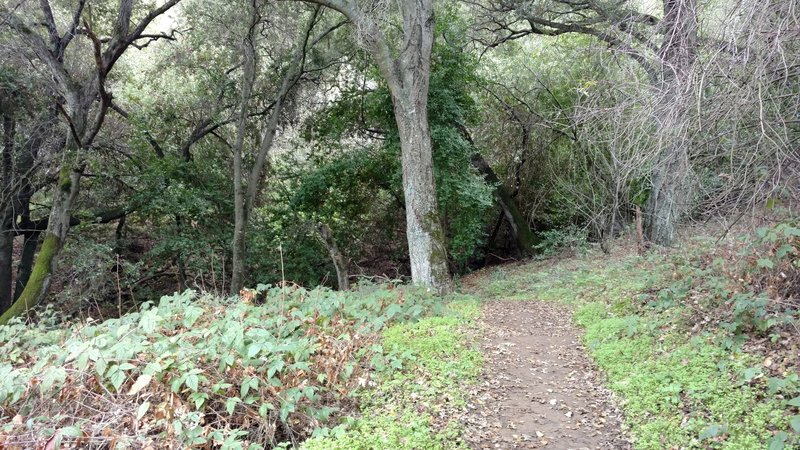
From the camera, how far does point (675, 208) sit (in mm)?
5910

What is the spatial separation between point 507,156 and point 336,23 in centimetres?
688

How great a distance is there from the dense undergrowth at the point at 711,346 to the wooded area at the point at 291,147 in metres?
0.87

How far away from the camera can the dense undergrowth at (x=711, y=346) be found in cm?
371

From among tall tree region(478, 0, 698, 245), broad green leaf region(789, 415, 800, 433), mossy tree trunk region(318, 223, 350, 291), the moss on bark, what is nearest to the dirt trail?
broad green leaf region(789, 415, 800, 433)

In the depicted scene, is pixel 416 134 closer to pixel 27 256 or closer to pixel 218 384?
pixel 218 384

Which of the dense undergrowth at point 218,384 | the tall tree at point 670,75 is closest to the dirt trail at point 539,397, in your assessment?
the dense undergrowth at point 218,384

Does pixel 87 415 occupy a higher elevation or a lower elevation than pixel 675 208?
lower

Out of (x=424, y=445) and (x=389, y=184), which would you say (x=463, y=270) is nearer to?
(x=389, y=184)

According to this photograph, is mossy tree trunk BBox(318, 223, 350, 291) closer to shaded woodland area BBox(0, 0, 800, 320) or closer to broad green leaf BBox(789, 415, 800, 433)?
shaded woodland area BBox(0, 0, 800, 320)

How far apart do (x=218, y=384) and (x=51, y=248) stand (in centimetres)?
750

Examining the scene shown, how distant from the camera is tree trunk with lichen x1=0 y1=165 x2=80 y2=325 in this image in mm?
8836

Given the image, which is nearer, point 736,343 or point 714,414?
point 714,414

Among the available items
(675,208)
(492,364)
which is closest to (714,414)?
(492,364)

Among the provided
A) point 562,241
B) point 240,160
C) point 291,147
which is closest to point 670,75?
point 240,160
